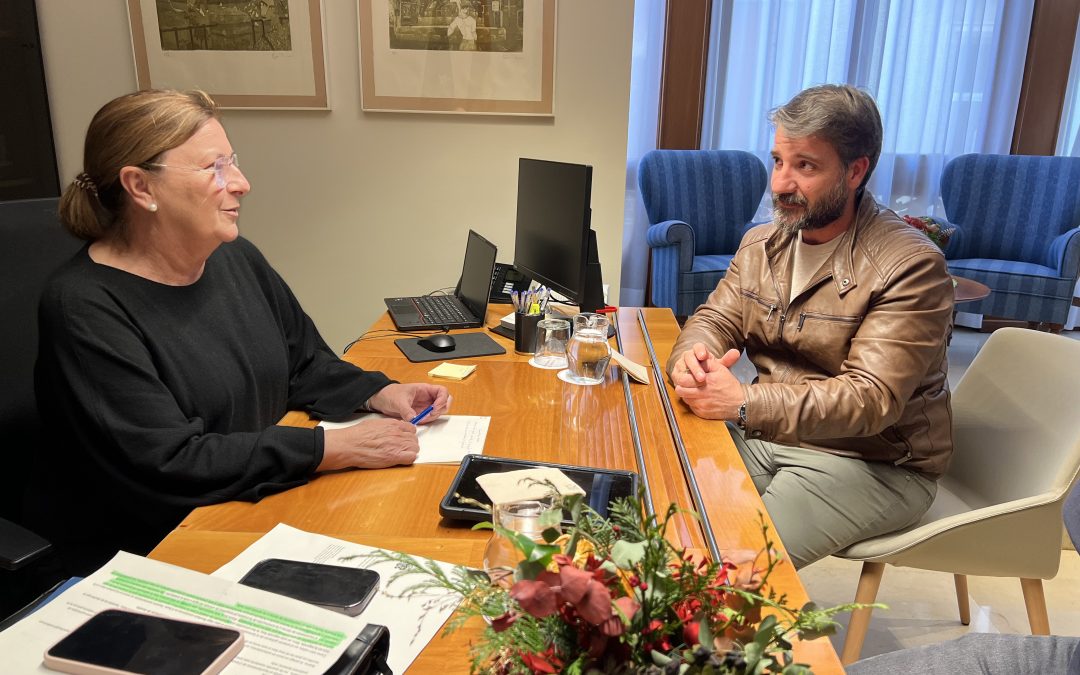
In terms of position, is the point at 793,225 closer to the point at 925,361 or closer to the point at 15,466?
the point at 925,361

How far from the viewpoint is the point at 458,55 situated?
9.30 ft

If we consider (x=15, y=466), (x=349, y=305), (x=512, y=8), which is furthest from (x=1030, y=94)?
(x=15, y=466)

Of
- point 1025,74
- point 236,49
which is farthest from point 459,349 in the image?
point 1025,74

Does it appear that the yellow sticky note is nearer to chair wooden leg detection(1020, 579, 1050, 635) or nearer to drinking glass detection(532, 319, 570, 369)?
drinking glass detection(532, 319, 570, 369)

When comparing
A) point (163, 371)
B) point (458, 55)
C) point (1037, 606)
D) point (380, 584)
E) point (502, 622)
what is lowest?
point (1037, 606)

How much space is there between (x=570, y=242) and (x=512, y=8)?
1.25m

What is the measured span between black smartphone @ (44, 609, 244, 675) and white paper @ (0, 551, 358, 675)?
23 mm

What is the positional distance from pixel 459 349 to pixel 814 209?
95 cm

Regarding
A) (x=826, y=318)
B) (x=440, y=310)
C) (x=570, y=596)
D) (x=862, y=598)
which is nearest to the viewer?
(x=570, y=596)

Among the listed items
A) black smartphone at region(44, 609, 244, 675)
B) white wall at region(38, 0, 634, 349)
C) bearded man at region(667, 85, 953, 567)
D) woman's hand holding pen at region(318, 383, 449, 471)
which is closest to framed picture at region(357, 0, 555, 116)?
white wall at region(38, 0, 634, 349)

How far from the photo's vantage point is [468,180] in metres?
3.02

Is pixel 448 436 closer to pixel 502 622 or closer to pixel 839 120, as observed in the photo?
pixel 502 622

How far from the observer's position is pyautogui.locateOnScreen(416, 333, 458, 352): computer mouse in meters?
1.96

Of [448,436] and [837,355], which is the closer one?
[448,436]
